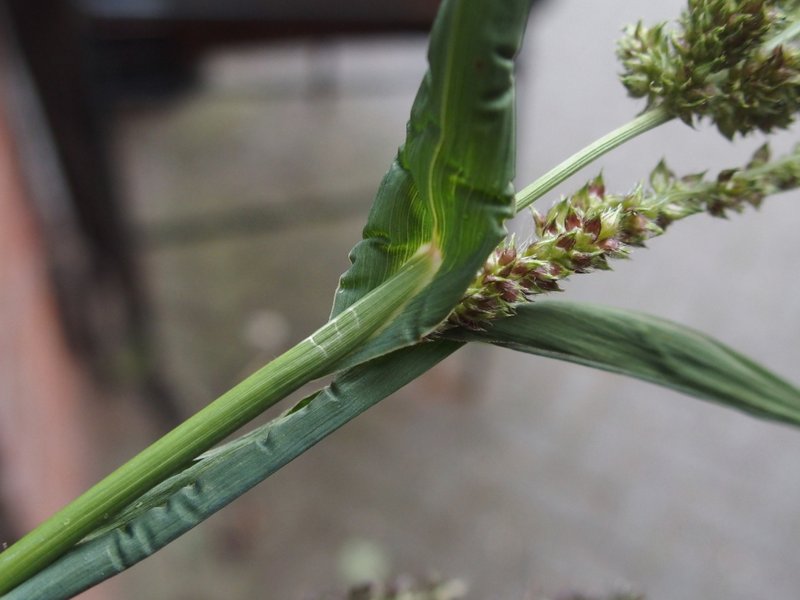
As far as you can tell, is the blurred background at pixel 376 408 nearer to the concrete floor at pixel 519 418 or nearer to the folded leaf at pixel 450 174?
the concrete floor at pixel 519 418

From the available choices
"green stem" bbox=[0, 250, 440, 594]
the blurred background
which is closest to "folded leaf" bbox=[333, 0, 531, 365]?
"green stem" bbox=[0, 250, 440, 594]

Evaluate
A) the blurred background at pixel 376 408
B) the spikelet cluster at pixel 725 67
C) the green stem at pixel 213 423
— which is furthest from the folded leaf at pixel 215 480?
the blurred background at pixel 376 408

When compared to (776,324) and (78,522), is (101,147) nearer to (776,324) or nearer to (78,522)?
(78,522)

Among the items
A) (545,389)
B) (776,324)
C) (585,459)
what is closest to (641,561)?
(585,459)

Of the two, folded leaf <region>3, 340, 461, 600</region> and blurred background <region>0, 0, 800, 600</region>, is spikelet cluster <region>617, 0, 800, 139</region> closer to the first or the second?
folded leaf <region>3, 340, 461, 600</region>

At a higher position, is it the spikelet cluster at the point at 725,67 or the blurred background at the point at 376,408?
the spikelet cluster at the point at 725,67
